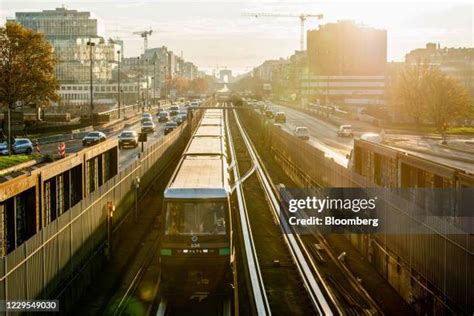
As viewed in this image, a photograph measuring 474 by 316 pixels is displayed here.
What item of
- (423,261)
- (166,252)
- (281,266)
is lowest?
(281,266)

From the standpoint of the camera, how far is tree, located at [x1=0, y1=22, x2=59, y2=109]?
215 feet

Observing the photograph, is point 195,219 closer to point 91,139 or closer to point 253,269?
point 253,269

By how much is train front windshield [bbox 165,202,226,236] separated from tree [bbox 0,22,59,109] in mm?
52160

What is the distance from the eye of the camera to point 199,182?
17.8 meters

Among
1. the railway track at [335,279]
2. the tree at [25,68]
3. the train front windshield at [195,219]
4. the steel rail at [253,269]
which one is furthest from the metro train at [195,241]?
the tree at [25,68]

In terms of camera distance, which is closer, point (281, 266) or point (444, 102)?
point (281, 266)

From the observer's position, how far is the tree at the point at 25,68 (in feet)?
215

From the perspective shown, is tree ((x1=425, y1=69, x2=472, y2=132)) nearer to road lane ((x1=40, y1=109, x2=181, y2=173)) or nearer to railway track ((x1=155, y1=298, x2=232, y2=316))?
road lane ((x1=40, y1=109, x2=181, y2=173))

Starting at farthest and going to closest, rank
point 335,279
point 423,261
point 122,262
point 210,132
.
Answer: point 210,132 < point 122,262 < point 335,279 < point 423,261

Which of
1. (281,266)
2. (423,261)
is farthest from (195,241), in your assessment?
(281,266)

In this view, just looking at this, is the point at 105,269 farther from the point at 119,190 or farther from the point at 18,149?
the point at 18,149

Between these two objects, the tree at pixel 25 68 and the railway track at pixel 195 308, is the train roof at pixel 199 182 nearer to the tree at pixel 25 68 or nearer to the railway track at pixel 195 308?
the railway track at pixel 195 308

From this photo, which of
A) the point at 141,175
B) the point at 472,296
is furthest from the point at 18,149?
the point at 472,296

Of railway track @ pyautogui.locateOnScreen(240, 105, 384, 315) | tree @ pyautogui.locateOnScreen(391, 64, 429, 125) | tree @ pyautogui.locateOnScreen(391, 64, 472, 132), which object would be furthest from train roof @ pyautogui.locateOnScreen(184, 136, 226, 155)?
tree @ pyautogui.locateOnScreen(391, 64, 429, 125)
